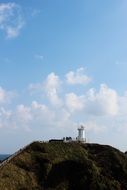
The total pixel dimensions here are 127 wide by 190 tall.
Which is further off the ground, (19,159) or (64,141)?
(64,141)

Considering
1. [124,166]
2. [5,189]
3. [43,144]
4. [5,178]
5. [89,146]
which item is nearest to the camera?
[5,189]

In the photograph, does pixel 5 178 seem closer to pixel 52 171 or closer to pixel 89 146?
pixel 52 171

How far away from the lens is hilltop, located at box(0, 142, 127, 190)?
204 ft

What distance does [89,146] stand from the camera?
83125 mm

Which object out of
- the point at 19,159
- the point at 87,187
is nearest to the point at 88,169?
the point at 87,187

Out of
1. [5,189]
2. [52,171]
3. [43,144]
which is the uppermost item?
[43,144]

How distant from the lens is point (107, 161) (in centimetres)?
7388

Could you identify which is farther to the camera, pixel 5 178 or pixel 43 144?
pixel 43 144

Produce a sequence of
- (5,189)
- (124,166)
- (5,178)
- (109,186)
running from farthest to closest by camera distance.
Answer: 1. (124,166)
2. (109,186)
3. (5,178)
4. (5,189)

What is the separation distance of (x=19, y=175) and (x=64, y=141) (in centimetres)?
2397

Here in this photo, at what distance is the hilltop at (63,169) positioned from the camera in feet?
204

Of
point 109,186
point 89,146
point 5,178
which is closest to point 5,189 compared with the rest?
point 5,178

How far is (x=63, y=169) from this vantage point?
67438 mm

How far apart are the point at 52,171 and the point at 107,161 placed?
11810 mm
